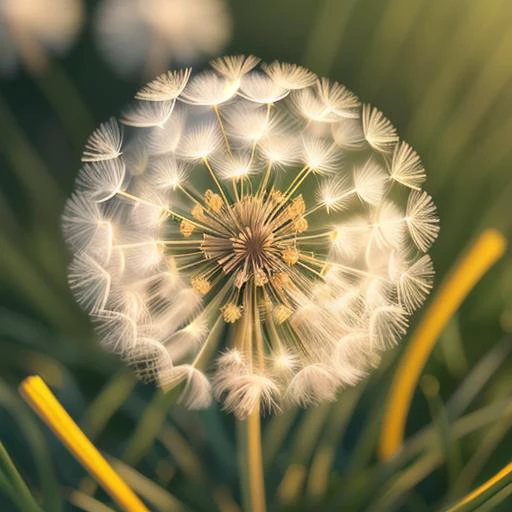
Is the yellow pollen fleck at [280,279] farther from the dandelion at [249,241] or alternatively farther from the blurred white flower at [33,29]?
the blurred white flower at [33,29]

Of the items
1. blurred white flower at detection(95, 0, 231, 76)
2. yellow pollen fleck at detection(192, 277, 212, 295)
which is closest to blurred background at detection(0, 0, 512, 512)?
blurred white flower at detection(95, 0, 231, 76)

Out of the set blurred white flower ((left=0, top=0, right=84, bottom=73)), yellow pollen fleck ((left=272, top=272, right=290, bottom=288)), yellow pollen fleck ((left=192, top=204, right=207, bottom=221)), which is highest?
blurred white flower ((left=0, top=0, right=84, bottom=73))

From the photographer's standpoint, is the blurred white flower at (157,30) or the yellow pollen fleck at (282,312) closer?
the yellow pollen fleck at (282,312)

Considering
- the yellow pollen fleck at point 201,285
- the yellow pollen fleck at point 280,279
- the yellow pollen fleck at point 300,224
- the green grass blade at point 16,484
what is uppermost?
Answer: the yellow pollen fleck at point 300,224

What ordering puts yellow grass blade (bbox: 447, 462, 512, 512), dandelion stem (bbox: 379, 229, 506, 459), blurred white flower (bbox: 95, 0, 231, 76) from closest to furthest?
yellow grass blade (bbox: 447, 462, 512, 512)
dandelion stem (bbox: 379, 229, 506, 459)
blurred white flower (bbox: 95, 0, 231, 76)

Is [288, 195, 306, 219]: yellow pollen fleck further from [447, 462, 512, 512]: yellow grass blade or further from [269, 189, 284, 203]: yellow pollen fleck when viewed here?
[447, 462, 512, 512]: yellow grass blade

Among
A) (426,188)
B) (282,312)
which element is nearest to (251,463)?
(282,312)

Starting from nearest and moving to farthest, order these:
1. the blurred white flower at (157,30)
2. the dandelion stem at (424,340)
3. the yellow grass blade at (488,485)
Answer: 1. the yellow grass blade at (488,485)
2. the dandelion stem at (424,340)
3. the blurred white flower at (157,30)

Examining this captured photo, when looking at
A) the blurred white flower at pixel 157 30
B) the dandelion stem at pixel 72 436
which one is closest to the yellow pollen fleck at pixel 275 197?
the dandelion stem at pixel 72 436

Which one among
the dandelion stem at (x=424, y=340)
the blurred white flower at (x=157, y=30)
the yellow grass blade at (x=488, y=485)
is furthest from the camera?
the blurred white flower at (x=157, y=30)
